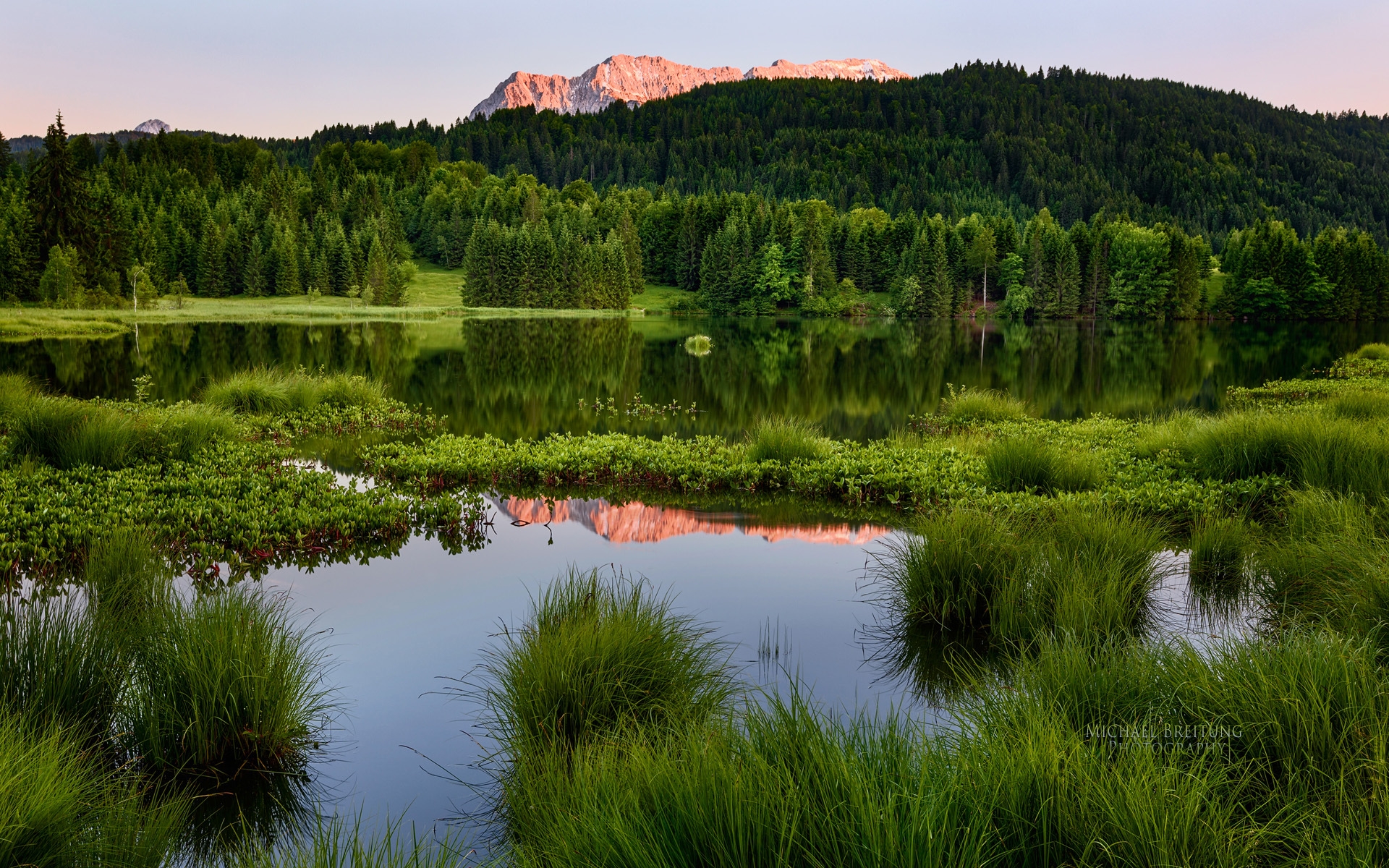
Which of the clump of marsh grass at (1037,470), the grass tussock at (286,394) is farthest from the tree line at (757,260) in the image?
the clump of marsh grass at (1037,470)

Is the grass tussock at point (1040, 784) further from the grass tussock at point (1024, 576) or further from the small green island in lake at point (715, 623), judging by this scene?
the grass tussock at point (1024, 576)

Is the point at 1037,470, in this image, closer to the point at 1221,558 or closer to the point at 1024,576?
the point at 1221,558

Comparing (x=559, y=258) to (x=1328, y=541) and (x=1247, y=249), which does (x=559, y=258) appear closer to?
(x=1247, y=249)

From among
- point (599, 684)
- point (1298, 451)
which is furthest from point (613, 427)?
point (599, 684)

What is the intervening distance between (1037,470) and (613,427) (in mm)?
9714

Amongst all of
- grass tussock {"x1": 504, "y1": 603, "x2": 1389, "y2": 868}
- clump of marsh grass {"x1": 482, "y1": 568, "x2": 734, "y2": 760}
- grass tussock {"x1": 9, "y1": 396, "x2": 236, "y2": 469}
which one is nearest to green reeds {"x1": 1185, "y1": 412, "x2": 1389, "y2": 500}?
grass tussock {"x1": 504, "y1": 603, "x2": 1389, "y2": 868}

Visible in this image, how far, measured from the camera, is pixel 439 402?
22.8 m

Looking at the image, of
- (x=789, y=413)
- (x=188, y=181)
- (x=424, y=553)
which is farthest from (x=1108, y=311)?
(x=188, y=181)

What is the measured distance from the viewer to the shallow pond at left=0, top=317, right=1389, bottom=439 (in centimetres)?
2286

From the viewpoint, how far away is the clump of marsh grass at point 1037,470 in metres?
11.8

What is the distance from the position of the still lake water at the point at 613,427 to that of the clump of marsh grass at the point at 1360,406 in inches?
290

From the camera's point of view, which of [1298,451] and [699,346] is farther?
[699,346]

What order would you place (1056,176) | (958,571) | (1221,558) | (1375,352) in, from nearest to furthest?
(958,571), (1221,558), (1375,352), (1056,176)

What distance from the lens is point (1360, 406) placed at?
15.1 m
